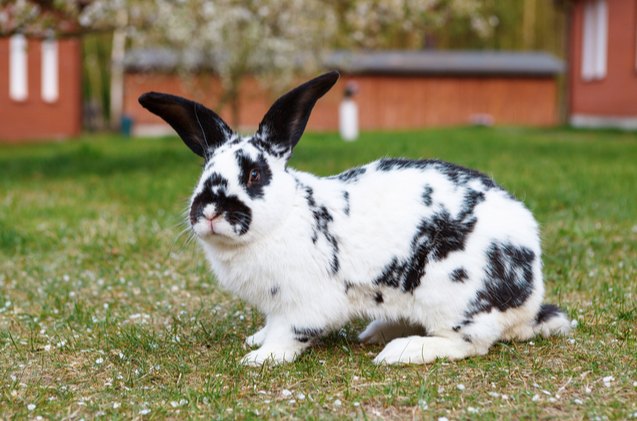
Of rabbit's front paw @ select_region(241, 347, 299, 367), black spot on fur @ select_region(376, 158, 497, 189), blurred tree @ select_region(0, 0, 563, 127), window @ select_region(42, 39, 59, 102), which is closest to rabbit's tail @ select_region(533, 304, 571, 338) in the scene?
black spot on fur @ select_region(376, 158, 497, 189)

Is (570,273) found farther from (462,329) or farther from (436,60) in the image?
(436,60)

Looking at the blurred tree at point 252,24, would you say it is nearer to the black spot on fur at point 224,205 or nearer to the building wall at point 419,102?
the building wall at point 419,102

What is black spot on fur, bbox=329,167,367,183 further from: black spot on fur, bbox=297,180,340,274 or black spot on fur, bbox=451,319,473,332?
black spot on fur, bbox=451,319,473,332

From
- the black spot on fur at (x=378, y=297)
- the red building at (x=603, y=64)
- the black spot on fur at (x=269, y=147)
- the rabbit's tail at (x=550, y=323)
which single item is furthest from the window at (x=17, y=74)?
the rabbit's tail at (x=550, y=323)

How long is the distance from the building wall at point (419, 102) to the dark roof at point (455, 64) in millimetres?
486

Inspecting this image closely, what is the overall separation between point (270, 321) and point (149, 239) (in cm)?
323

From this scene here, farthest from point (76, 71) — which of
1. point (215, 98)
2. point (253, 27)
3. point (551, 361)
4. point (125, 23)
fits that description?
point (551, 361)

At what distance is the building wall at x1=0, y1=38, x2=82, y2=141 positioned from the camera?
2559 cm

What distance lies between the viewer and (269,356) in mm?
4027

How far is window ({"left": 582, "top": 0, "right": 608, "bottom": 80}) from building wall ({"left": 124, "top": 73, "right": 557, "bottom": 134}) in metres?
11.0

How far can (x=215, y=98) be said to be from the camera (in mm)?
29922

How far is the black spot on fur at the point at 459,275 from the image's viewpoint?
13.2ft

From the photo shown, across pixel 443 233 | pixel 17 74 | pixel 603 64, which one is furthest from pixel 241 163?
pixel 17 74

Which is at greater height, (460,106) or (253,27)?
(253,27)
